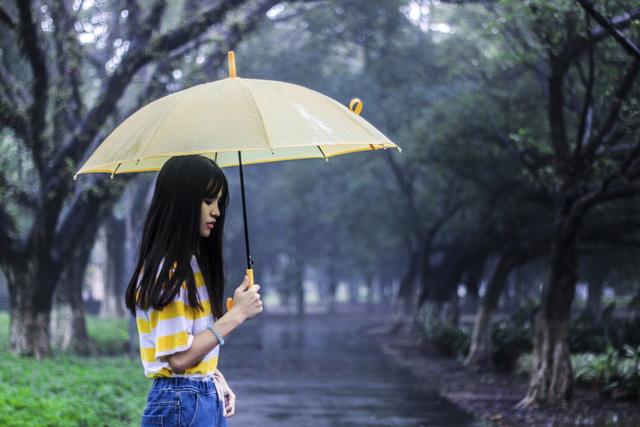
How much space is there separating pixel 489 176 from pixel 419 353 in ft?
19.7

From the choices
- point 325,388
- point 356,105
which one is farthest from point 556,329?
point 356,105

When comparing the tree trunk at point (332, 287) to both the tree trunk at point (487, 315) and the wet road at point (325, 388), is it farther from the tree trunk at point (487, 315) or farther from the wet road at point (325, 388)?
the tree trunk at point (487, 315)

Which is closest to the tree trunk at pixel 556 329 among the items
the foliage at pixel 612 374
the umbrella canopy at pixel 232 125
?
the foliage at pixel 612 374

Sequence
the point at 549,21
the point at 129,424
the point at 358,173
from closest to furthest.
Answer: the point at 129,424 < the point at 549,21 < the point at 358,173

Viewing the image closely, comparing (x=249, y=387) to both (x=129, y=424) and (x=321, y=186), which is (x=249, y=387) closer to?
(x=129, y=424)

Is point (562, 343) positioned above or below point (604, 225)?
below

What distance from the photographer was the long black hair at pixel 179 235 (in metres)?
3.58

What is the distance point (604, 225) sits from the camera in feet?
63.7

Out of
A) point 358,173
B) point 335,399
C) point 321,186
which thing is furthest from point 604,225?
point 321,186

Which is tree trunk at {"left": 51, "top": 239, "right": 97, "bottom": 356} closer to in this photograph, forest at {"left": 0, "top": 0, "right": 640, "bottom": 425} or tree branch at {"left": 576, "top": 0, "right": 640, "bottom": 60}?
forest at {"left": 0, "top": 0, "right": 640, "bottom": 425}

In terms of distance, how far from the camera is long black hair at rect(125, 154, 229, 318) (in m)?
3.58

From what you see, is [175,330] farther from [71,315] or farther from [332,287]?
[332,287]

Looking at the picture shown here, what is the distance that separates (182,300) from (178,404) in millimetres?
391

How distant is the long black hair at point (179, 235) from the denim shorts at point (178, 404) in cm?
28
